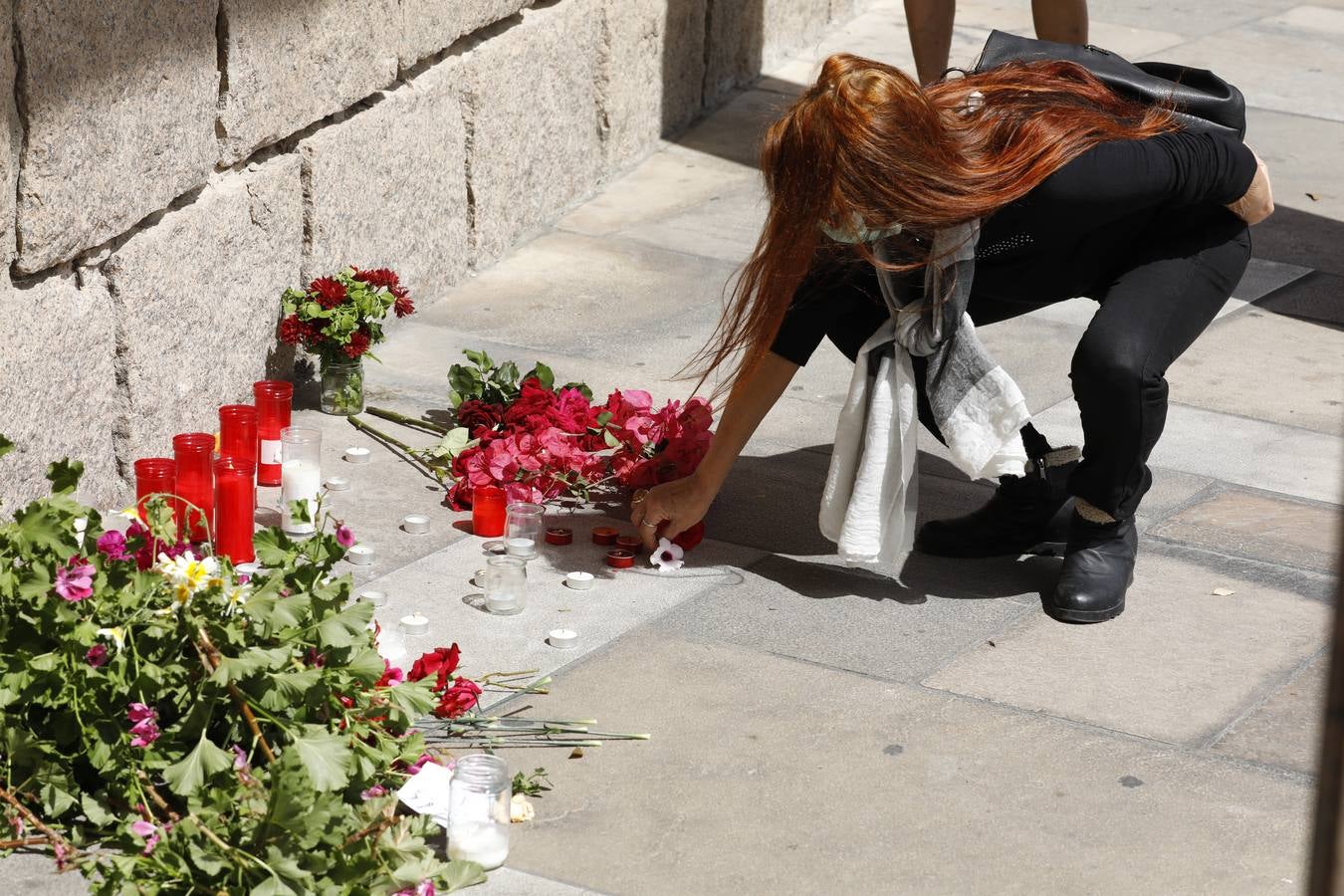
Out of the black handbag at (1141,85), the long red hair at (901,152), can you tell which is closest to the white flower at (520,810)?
the long red hair at (901,152)

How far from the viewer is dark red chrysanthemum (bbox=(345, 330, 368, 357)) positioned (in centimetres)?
442

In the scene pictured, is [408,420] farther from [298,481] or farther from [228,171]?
[228,171]

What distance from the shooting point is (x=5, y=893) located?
2.50 metres

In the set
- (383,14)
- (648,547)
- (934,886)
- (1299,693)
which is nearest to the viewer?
(934,886)

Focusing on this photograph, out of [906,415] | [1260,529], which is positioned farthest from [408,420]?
[1260,529]

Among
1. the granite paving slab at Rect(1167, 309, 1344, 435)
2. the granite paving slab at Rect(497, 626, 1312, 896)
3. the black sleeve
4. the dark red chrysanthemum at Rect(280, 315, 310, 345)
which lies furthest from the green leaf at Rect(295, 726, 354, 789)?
the granite paving slab at Rect(1167, 309, 1344, 435)

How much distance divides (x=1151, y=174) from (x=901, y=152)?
0.58m

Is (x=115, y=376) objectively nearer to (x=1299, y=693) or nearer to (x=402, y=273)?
(x=402, y=273)

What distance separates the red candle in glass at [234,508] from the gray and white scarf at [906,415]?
1262 millimetres

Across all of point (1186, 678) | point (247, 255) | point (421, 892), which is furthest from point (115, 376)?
point (1186, 678)

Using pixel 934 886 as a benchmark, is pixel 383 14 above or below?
above

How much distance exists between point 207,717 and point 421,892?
0.42 metres

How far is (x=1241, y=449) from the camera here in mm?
4578

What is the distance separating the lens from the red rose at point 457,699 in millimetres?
2967
